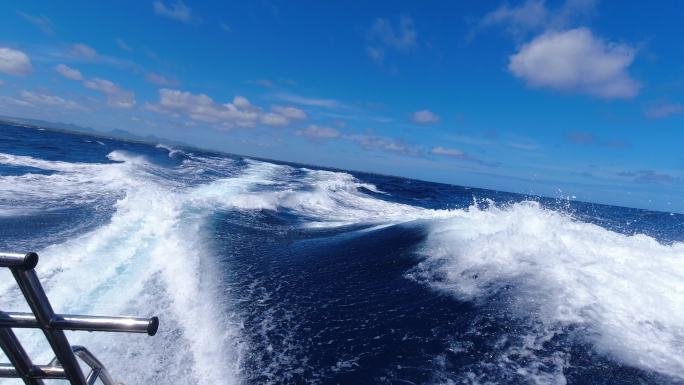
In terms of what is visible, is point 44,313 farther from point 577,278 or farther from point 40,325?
point 577,278

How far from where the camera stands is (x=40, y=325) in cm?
157

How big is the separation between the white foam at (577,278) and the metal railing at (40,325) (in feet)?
19.2

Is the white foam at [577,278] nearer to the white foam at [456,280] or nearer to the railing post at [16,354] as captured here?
the white foam at [456,280]

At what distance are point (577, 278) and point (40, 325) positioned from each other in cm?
811

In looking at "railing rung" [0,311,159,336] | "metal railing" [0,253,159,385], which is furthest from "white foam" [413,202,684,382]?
"metal railing" [0,253,159,385]

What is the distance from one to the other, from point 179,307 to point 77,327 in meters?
5.18

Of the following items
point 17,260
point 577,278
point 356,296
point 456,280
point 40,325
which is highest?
point 17,260

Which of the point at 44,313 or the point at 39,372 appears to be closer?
the point at 44,313

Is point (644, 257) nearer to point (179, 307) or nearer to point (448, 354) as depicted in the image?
point (448, 354)

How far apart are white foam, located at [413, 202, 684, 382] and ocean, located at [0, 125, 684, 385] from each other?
0.04 metres

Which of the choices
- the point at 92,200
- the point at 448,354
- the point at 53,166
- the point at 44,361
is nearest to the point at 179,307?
the point at 44,361

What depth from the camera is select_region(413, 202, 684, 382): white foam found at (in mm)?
5410

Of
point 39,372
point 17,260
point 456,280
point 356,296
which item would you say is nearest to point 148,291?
point 356,296

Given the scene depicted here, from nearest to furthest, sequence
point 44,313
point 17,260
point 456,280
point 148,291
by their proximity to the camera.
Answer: point 17,260
point 44,313
point 148,291
point 456,280
